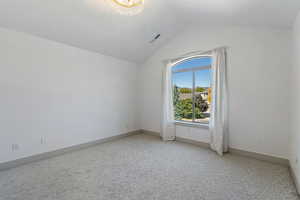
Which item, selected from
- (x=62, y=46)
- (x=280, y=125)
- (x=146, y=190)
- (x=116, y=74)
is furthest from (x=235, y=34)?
(x=62, y=46)

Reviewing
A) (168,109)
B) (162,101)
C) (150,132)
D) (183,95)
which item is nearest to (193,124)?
(168,109)

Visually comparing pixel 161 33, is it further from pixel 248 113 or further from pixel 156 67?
pixel 248 113

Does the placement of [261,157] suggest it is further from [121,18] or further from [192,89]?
[121,18]

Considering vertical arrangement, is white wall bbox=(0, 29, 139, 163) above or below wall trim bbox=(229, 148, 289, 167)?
above

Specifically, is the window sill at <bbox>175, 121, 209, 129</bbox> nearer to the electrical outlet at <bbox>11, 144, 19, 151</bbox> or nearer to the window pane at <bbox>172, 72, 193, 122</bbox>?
the window pane at <bbox>172, 72, 193, 122</bbox>

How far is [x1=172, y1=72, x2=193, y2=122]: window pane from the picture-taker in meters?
4.05

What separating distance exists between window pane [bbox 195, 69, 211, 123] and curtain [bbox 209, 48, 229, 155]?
46 centimetres

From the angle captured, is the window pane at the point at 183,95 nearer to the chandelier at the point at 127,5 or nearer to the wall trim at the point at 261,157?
the wall trim at the point at 261,157

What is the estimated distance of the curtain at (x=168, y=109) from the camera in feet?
13.4

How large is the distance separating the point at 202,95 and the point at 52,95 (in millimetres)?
3535

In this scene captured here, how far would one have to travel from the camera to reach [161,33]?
12.2 ft

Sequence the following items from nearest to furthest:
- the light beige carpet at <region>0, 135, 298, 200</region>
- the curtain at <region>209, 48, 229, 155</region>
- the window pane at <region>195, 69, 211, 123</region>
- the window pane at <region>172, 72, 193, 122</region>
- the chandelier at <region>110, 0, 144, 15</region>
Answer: the light beige carpet at <region>0, 135, 298, 200</region> → the chandelier at <region>110, 0, 144, 15</region> → the curtain at <region>209, 48, 229, 155</region> → the window pane at <region>195, 69, 211, 123</region> → the window pane at <region>172, 72, 193, 122</region>

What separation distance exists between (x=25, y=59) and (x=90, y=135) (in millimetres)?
2079

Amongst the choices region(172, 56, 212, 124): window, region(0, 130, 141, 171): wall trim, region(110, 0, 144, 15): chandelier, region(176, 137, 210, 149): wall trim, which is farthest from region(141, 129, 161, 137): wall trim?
region(110, 0, 144, 15): chandelier
